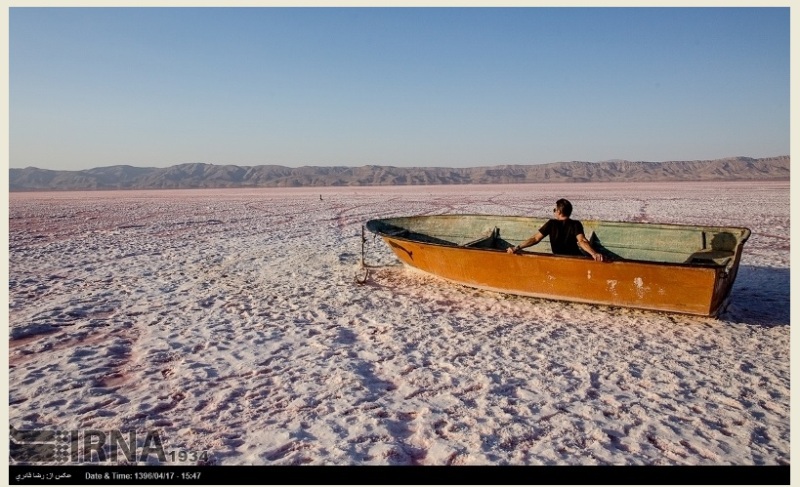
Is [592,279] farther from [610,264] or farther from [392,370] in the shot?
[392,370]

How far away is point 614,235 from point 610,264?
2.21 meters

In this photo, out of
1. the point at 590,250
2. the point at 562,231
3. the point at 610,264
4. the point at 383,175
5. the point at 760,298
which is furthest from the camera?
the point at 383,175

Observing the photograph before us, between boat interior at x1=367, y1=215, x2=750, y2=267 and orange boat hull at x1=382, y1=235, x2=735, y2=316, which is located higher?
boat interior at x1=367, y1=215, x2=750, y2=267

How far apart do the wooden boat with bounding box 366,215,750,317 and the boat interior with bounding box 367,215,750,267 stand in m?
0.01

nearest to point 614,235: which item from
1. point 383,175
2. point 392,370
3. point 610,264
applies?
point 610,264

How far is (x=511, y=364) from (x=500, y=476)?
Result: 149cm

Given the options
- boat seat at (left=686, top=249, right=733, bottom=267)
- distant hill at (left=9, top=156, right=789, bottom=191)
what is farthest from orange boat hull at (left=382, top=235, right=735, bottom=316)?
distant hill at (left=9, top=156, right=789, bottom=191)

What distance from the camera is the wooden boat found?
4.80 metres

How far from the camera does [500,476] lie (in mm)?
2637

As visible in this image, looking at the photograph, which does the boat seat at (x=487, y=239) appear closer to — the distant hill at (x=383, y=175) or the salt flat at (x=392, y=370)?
the salt flat at (x=392, y=370)

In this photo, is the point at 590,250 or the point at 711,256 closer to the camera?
the point at 590,250

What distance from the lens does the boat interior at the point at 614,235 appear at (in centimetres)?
593

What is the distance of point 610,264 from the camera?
493 cm

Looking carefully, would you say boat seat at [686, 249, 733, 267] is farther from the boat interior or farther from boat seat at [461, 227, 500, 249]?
boat seat at [461, 227, 500, 249]
